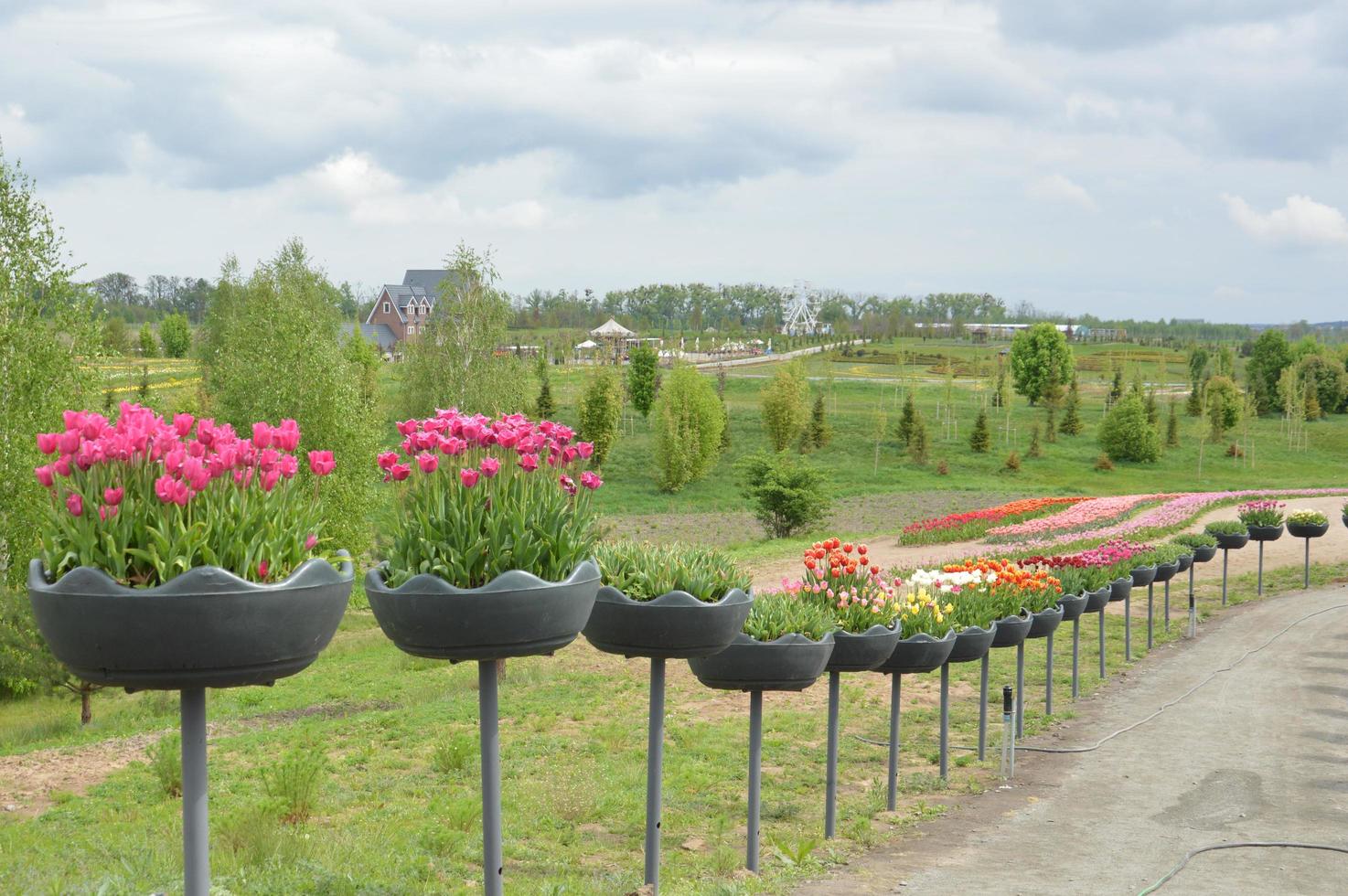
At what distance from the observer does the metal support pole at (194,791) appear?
3.64 metres

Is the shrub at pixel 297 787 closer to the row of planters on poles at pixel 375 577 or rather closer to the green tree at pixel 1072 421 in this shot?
the row of planters on poles at pixel 375 577

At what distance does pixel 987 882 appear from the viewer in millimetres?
7020

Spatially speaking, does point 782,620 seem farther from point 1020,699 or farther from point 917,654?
point 1020,699

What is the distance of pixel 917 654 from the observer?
8539mm

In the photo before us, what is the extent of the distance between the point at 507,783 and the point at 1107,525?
68.4ft

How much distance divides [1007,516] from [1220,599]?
918 centimetres

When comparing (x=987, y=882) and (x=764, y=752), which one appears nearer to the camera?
(x=987, y=882)

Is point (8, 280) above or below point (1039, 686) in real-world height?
above

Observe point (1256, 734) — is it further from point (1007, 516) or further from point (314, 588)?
point (1007, 516)

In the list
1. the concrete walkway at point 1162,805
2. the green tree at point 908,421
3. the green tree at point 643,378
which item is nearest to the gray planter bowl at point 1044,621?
the concrete walkway at point 1162,805

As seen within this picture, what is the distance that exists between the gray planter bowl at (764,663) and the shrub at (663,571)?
1.01 m

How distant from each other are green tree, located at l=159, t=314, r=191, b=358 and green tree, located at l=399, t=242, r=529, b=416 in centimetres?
5288

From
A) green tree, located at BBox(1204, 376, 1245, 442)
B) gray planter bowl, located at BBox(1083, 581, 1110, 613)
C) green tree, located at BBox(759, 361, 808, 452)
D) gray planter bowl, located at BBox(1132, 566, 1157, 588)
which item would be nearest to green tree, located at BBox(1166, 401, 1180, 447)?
green tree, located at BBox(1204, 376, 1245, 442)

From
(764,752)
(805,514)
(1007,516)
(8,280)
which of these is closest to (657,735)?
(764,752)
